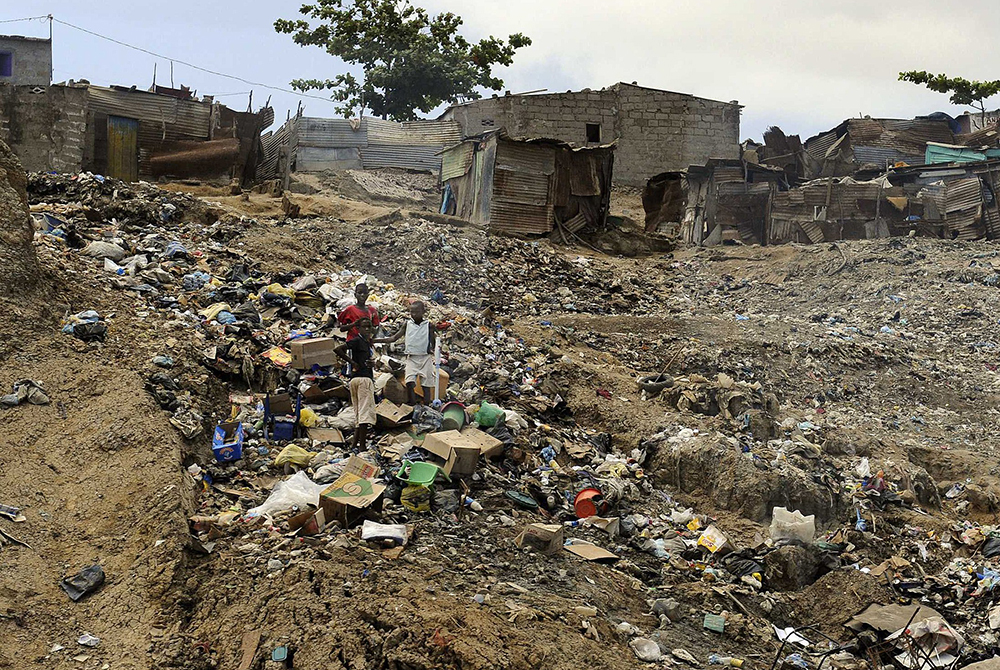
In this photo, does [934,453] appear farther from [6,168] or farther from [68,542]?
[6,168]

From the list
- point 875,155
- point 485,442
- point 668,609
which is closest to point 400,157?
point 875,155

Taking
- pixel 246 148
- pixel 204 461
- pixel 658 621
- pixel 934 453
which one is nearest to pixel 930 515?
pixel 934 453

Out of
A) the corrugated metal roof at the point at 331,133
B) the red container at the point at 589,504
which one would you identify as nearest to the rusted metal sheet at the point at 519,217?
the corrugated metal roof at the point at 331,133

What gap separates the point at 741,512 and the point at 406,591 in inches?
126

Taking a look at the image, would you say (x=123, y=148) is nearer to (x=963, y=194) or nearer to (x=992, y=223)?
(x=963, y=194)

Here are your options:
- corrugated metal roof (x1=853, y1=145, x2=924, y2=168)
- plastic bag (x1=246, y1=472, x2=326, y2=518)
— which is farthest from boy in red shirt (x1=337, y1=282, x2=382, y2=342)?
corrugated metal roof (x1=853, y1=145, x2=924, y2=168)

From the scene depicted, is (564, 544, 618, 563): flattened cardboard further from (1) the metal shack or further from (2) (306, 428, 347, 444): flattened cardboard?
(1) the metal shack

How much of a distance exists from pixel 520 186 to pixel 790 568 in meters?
10.2

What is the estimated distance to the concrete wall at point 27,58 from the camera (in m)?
19.9

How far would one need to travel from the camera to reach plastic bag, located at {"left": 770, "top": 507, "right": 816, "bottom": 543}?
6.21 metres

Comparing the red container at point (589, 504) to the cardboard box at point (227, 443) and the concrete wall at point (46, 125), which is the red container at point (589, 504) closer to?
the cardboard box at point (227, 443)

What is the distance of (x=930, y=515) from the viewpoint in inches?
277

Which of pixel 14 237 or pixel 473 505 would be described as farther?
pixel 14 237

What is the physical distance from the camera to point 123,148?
1752 cm
